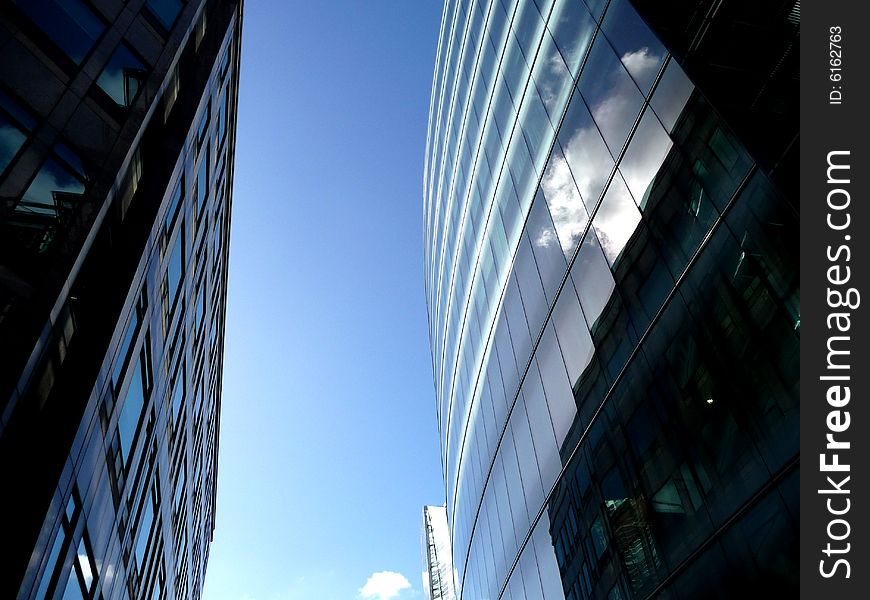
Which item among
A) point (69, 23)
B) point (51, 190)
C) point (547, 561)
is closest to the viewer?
point (51, 190)

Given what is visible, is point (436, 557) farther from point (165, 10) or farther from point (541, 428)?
point (165, 10)

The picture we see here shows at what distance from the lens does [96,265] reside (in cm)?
1523

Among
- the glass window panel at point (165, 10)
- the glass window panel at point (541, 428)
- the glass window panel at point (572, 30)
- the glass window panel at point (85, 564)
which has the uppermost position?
the glass window panel at point (165, 10)

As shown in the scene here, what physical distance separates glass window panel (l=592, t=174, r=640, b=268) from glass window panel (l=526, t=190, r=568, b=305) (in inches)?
90.9

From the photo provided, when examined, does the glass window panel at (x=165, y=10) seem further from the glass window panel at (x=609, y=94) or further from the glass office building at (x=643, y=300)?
the glass window panel at (x=609, y=94)

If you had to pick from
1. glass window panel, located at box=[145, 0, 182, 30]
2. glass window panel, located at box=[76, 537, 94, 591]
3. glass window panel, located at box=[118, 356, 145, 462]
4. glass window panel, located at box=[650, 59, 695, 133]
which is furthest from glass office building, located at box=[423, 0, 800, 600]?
glass window panel, located at box=[76, 537, 94, 591]

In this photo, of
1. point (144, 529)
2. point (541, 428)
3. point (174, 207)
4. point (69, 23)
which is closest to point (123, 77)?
point (69, 23)

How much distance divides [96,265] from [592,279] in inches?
509

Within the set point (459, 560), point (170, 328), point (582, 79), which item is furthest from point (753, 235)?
point (459, 560)

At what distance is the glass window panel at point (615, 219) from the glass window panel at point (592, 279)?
Result: 0.95 ft

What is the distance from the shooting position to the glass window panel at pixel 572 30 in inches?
624

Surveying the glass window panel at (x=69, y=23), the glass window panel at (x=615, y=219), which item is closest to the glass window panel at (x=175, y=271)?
the glass window panel at (x=69, y=23)

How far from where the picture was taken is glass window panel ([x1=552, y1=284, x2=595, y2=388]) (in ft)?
49.1

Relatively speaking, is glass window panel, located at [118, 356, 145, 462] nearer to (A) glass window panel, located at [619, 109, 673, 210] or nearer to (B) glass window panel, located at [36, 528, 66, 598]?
(B) glass window panel, located at [36, 528, 66, 598]
